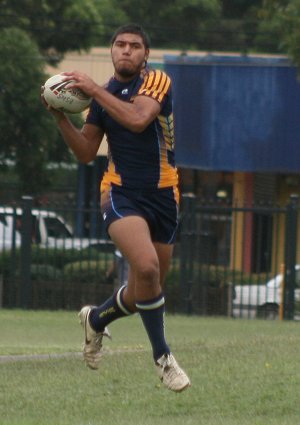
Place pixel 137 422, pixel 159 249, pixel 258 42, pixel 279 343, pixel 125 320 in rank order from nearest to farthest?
1. pixel 137 422
2. pixel 159 249
3. pixel 279 343
4. pixel 125 320
5. pixel 258 42

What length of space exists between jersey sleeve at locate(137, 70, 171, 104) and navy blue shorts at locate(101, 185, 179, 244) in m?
0.57

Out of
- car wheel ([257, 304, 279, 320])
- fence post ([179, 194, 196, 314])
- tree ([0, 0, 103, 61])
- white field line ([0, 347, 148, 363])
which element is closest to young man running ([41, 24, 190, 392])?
white field line ([0, 347, 148, 363])

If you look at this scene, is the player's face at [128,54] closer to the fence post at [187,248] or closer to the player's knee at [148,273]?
the player's knee at [148,273]

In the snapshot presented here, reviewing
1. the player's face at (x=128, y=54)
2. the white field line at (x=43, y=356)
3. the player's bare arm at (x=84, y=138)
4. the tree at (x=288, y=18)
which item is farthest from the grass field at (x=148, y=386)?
the tree at (x=288, y=18)

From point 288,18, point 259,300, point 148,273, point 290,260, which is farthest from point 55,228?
point 148,273

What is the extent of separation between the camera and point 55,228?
20094 millimetres

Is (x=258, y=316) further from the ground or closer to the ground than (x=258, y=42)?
closer to the ground

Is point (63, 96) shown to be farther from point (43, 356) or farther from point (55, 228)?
point (55, 228)

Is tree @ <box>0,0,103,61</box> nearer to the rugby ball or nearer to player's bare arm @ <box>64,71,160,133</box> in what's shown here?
the rugby ball

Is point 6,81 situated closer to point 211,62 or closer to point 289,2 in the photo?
point 211,62

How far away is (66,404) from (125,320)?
928 cm

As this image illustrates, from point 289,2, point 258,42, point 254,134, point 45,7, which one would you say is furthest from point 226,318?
point 258,42

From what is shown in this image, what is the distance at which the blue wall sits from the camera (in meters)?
27.3

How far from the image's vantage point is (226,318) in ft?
60.1
